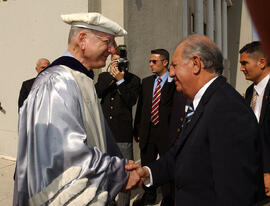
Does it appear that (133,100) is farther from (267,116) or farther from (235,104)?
(235,104)

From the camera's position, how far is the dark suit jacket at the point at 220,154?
1436 mm

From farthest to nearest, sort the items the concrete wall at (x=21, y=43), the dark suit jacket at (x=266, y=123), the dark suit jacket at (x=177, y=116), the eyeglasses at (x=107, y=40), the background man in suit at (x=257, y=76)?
the concrete wall at (x=21, y=43) < the dark suit jacket at (x=177, y=116) < the background man in suit at (x=257, y=76) < the dark suit jacket at (x=266, y=123) < the eyeglasses at (x=107, y=40)

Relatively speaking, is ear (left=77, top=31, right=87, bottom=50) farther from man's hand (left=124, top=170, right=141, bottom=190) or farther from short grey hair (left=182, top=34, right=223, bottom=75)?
man's hand (left=124, top=170, right=141, bottom=190)

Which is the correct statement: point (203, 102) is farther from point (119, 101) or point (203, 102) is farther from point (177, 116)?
point (119, 101)

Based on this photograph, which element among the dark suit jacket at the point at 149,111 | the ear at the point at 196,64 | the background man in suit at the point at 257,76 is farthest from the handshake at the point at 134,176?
the dark suit jacket at the point at 149,111

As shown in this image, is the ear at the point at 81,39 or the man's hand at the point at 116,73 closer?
the ear at the point at 81,39

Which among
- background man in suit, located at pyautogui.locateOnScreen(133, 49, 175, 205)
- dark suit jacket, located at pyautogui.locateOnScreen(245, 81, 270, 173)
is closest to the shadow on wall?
background man in suit, located at pyautogui.locateOnScreen(133, 49, 175, 205)

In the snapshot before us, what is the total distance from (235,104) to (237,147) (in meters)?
0.24

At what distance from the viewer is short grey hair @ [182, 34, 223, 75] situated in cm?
171

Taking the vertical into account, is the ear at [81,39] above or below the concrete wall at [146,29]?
below

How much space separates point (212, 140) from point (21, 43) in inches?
220

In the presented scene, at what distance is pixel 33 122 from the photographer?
5.39 ft

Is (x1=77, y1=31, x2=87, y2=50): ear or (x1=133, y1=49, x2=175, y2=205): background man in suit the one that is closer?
(x1=77, y1=31, x2=87, y2=50): ear

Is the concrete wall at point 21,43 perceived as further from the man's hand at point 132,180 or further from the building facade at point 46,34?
the man's hand at point 132,180
